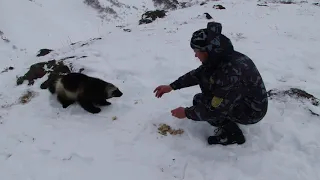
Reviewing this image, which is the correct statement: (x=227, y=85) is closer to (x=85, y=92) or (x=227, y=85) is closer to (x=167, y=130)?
(x=167, y=130)

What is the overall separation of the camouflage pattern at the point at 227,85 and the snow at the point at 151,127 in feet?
2.18

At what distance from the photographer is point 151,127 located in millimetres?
5074

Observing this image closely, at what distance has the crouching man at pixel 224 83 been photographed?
3.73 m

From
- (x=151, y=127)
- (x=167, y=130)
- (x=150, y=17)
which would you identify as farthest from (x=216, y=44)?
(x=150, y=17)

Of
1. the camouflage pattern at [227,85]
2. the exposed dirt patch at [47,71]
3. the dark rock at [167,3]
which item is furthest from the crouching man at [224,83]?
the dark rock at [167,3]

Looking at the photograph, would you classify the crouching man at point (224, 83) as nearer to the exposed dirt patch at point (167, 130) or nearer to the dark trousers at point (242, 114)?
the dark trousers at point (242, 114)

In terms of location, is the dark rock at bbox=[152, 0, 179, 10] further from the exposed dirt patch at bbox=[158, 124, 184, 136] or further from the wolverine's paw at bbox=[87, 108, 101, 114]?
the exposed dirt patch at bbox=[158, 124, 184, 136]

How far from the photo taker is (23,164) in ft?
14.5

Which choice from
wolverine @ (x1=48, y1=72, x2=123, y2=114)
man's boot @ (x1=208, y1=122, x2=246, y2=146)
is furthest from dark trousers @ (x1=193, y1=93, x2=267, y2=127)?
wolverine @ (x1=48, y1=72, x2=123, y2=114)

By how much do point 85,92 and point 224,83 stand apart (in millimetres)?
2802

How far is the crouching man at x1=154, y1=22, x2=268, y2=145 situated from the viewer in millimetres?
3727

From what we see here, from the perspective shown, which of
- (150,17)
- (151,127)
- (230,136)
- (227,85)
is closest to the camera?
(227,85)

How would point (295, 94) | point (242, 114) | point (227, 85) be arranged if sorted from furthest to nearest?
point (295, 94) → point (242, 114) → point (227, 85)

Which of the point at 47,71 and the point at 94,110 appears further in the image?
the point at 47,71
